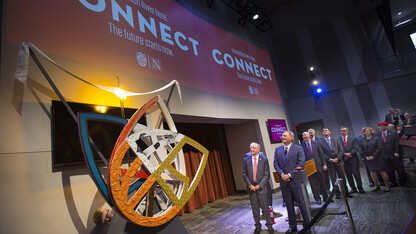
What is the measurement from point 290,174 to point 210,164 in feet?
10.6

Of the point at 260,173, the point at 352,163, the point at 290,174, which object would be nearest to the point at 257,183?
the point at 260,173

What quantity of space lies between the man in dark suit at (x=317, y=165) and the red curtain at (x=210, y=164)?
8.46 ft

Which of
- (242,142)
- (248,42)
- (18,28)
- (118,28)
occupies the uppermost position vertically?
(248,42)

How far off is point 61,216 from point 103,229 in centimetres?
47

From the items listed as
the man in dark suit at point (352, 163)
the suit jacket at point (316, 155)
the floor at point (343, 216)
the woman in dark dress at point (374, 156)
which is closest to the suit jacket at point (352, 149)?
the man in dark suit at point (352, 163)

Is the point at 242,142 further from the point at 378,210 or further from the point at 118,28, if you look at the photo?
the point at 118,28

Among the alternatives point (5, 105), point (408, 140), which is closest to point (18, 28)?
point (5, 105)

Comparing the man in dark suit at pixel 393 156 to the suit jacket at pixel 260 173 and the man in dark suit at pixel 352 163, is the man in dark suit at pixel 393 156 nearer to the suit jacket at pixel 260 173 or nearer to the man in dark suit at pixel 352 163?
the man in dark suit at pixel 352 163

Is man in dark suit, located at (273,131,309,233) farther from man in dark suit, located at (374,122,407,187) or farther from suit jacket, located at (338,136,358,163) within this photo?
man in dark suit, located at (374,122,407,187)

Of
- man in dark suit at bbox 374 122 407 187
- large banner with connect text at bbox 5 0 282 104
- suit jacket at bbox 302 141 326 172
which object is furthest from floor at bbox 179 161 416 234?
large banner with connect text at bbox 5 0 282 104

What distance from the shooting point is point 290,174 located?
298 cm

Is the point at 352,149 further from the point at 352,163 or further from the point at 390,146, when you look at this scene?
the point at 390,146

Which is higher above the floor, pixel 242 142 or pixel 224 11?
pixel 224 11

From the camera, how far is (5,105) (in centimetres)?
212
